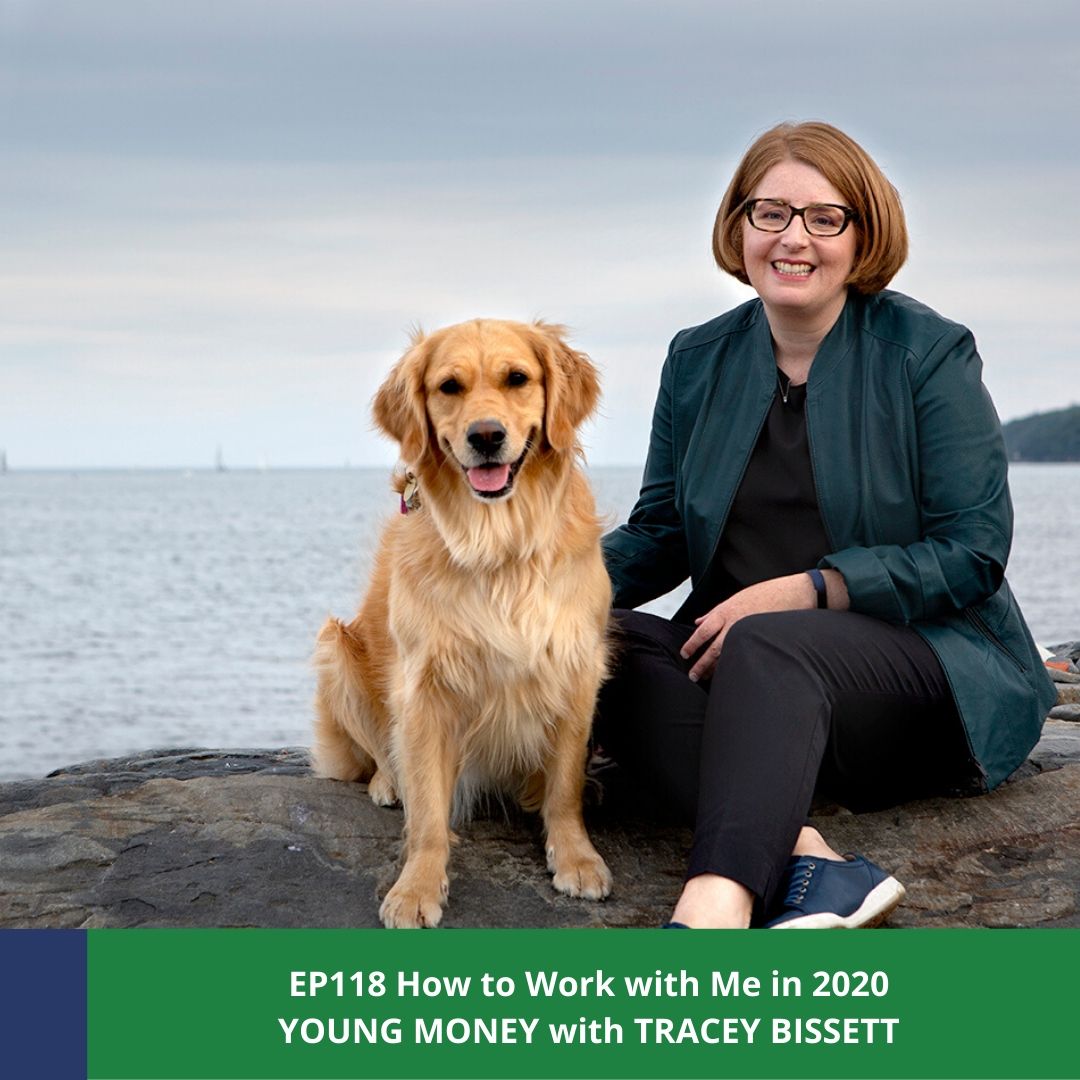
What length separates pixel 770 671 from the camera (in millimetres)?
2676

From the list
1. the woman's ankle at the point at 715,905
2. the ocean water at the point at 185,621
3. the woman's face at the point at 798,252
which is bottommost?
the ocean water at the point at 185,621

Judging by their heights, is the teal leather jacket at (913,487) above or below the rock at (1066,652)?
above

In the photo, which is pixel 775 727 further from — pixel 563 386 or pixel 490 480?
pixel 563 386

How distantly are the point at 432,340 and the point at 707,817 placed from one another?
1.30m

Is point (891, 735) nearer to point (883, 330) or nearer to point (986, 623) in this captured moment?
point (986, 623)

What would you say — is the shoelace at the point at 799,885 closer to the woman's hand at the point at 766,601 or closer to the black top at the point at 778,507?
the woman's hand at the point at 766,601

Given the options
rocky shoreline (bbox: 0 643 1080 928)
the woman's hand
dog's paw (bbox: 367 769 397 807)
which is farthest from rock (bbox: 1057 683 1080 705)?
dog's paw (bbox: 367 769 397 807)

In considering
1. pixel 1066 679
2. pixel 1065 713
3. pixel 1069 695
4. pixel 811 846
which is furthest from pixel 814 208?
pixel 1066 679

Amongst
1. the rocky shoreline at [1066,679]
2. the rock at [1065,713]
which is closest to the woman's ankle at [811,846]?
the rocky shoreline at [1066,679]

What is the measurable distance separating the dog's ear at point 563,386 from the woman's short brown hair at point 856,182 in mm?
586

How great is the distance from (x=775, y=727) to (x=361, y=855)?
1.05 m

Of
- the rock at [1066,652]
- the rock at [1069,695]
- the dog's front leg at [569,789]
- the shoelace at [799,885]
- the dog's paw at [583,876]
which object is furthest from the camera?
the rock at [1066,652]

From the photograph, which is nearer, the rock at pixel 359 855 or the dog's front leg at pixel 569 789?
the rock at pixel 359 855

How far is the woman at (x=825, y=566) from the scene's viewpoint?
8.63 feet
